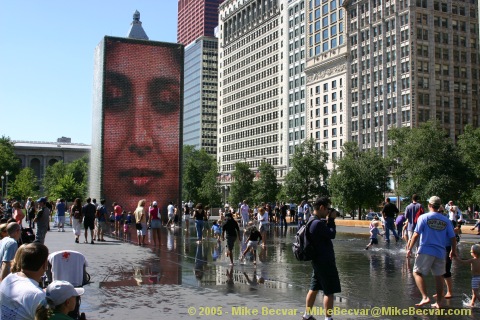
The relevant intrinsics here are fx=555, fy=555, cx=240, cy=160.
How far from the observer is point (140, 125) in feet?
155

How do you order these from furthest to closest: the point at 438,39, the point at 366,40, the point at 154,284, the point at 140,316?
the point at 366,40
the point at 438,39
the point at 154,284
the point at 140,316

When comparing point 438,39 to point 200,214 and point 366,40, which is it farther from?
point 200,214

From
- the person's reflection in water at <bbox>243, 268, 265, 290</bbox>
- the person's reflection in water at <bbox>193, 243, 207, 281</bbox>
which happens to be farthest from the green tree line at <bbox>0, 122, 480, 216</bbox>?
the person's reflection in water at <bbox>243, 268, 265, 290</bbox>

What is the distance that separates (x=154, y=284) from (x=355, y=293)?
14.3ft

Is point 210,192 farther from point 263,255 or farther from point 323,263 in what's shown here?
point 323,263

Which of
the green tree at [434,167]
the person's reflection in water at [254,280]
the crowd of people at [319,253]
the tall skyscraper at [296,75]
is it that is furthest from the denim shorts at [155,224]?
the tall skyscraper at [296,75]

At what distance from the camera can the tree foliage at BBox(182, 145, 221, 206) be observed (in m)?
105

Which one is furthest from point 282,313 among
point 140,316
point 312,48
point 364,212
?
point 312,48

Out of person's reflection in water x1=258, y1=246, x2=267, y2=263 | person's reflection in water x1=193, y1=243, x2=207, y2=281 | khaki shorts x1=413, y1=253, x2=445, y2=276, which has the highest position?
khaki shorts x1=413, y1=253, x2=445, y2=276

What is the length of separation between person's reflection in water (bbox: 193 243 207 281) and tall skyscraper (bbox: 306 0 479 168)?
66061mm

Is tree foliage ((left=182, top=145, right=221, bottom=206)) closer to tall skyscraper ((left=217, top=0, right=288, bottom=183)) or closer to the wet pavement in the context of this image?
tall skyscraper ((left=217, top=0, right=288, bottom=183))

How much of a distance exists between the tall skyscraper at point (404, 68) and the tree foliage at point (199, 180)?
23.6 m

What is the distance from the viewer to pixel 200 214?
2302 centimetres

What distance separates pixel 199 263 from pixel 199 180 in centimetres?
10037
